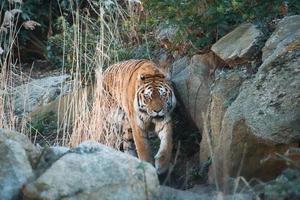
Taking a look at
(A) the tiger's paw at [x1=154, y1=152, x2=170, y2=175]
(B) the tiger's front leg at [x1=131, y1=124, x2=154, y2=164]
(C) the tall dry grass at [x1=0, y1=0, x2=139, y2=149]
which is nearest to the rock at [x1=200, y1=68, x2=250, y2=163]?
(A) the tiger's paw at [x1=154, y1=152, x2=170, y2=175]

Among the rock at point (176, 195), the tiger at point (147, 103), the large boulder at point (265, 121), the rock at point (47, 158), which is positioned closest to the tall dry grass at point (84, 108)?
the tiger at point (147, 103)

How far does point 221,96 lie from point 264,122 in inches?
43.1

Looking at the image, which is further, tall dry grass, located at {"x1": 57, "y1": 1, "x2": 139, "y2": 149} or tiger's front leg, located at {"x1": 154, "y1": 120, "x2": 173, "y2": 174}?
tall dry grass, located at {"x1": 57, "y1": 1, "x2": 139, "y2": 149}

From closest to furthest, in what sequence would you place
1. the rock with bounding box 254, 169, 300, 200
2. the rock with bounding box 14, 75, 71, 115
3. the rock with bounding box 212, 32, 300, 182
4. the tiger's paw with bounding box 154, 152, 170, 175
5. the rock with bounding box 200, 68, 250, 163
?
1. the rock with bounding box 254, 169, 300, 200
2. the rock with bounding box 212, 32, 300, 182
3. the rock with bounding box 200, 68, 250, 163
4. the tiger's paw with bounding box 154, 152, 170, 175
5. the rock with bounding box 14, 75, 71, 115

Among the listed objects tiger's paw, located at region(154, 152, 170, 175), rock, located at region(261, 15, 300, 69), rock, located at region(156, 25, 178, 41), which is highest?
rock, located at region(261, 15, 300, 69)

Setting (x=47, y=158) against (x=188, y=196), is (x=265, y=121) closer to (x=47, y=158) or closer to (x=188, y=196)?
(x=188, y=196)

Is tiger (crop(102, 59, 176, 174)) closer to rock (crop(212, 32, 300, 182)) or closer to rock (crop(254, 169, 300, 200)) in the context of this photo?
rock (crop(212, 32, 300, 182))

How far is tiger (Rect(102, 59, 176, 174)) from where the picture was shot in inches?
295

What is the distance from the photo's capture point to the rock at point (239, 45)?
261 inches

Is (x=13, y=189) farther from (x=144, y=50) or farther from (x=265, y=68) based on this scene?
(x=144, y=50)

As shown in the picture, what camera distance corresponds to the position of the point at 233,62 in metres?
6.80

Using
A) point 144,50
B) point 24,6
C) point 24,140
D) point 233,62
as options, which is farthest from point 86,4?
point 24,140

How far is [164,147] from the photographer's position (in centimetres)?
742

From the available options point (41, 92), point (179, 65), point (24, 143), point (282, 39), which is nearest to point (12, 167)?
point (24, 143)
